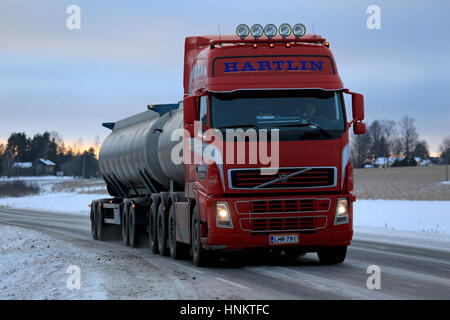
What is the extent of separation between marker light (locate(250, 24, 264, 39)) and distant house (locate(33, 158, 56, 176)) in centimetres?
A: 16743

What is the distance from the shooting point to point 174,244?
53.3 ft

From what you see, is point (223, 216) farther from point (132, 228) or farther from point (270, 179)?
→ point (132, 228)

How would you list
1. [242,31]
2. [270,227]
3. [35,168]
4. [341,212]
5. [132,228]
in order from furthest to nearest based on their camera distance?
1. [35,168]
2. [132,228]
3. [242,31]
4. [341,212]
5. [270,227]

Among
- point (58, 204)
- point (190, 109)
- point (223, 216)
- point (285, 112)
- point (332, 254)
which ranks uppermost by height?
point (190, 109)

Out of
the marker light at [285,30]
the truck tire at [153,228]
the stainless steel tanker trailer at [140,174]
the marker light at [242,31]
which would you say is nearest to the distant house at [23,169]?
the stainless steel tanker trailer at [140,174]

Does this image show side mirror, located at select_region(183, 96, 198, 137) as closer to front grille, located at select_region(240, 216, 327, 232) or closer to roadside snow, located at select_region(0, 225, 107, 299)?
front grille, located at select_region(240, 216, 327, 232)

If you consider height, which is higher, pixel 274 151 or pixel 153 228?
pixel 274 151

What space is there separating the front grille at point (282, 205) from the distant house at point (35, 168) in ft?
525

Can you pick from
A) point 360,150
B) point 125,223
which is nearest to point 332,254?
point 125,223

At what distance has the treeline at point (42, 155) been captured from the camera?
162 metres

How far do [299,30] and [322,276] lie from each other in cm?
485

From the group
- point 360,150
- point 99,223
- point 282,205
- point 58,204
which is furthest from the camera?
point 360,150
